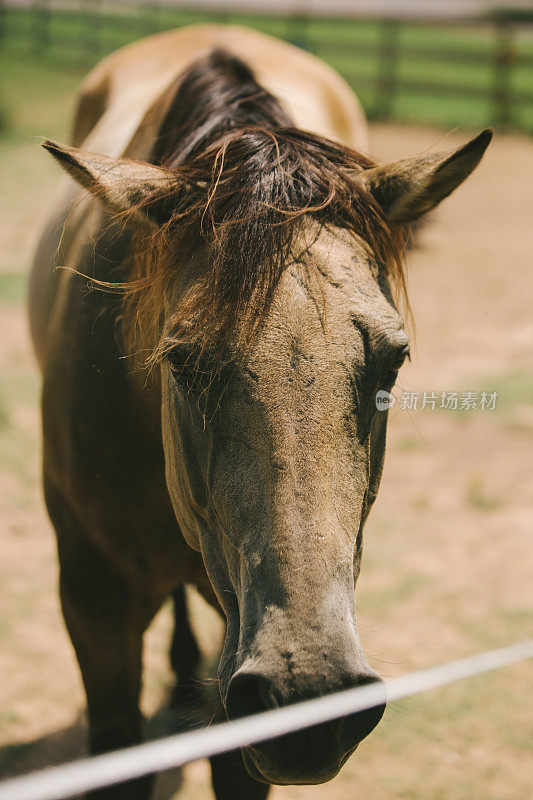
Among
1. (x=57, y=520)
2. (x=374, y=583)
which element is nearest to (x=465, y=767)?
(x=374, y=583)

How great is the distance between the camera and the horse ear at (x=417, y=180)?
1692mm


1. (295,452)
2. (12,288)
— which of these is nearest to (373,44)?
(12,288)

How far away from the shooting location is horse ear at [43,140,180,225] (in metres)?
1.71

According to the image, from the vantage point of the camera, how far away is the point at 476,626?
3.62 metres

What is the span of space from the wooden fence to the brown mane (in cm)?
1569

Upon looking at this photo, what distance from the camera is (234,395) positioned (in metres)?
1.51

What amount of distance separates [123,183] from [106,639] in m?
1.34

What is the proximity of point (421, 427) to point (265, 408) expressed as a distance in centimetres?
419

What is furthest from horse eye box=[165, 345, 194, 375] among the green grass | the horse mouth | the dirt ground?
the green grass

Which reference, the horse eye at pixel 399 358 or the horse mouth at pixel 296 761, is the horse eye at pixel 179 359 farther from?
the horse mouth at pixel 296 761

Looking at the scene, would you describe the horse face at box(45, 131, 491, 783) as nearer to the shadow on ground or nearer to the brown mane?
the brown mane

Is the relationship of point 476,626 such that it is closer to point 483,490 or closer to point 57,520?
point 483,490

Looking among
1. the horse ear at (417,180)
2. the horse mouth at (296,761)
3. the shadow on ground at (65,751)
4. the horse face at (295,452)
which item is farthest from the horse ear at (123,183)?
the shadow on ground at (65,751)

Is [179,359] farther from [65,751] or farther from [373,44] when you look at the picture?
[373,44]
